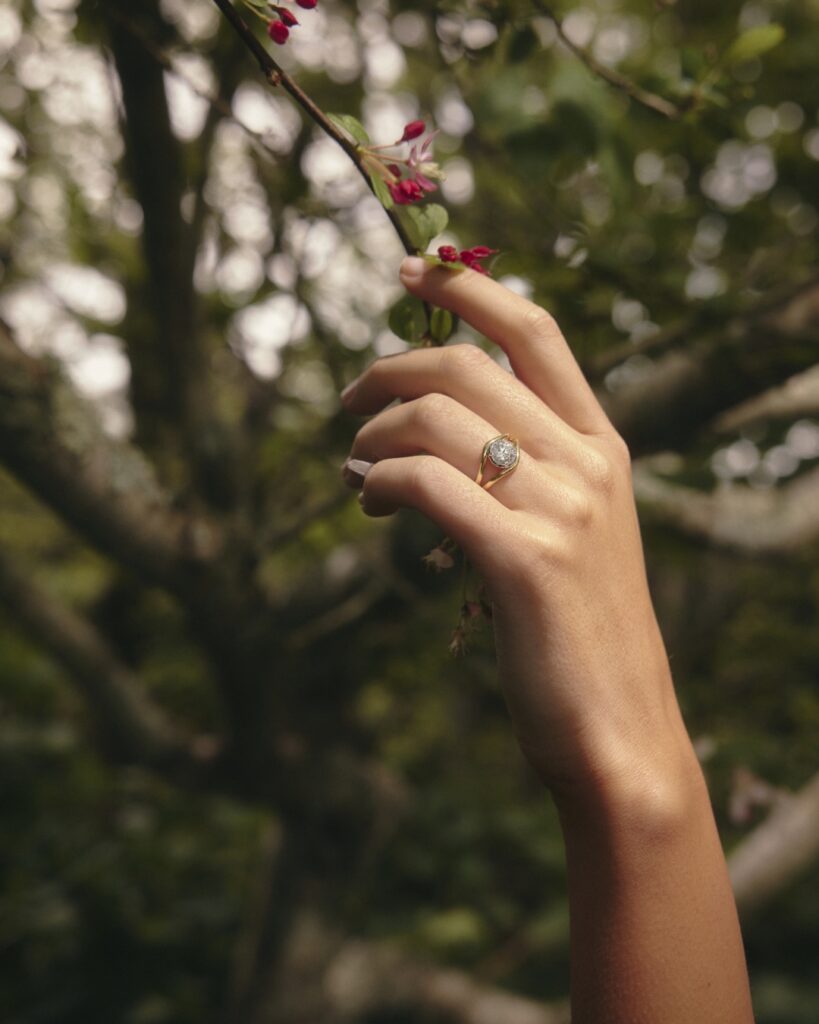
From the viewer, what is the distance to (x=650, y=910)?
0.84 m

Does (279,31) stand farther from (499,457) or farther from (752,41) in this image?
(752,41)

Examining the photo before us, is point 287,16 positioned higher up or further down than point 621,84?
further down

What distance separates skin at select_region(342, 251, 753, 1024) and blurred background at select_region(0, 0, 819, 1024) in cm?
14

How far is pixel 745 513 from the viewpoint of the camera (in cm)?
233

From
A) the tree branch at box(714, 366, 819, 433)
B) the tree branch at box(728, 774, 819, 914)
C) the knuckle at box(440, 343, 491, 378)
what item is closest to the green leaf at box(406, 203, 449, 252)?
the knuckle at box(440, 343, 491, 378)

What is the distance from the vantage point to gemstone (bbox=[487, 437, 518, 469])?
83 centimetres

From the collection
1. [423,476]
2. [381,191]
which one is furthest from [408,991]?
[381,191]

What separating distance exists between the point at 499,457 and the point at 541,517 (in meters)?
0.08

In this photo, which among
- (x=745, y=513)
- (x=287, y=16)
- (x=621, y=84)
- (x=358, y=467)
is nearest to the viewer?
(x=287, y=16)

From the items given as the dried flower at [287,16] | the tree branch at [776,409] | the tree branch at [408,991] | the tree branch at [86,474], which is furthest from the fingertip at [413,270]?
the tree branch at [408,991]

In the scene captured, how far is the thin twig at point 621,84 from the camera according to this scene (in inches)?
44.0

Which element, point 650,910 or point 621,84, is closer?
point 650,910

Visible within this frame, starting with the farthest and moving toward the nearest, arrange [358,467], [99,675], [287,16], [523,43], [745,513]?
[99,675], [745,513], [523,43], [358,467], [287,16]

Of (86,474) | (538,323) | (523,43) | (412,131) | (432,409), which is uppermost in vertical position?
(523,43)
